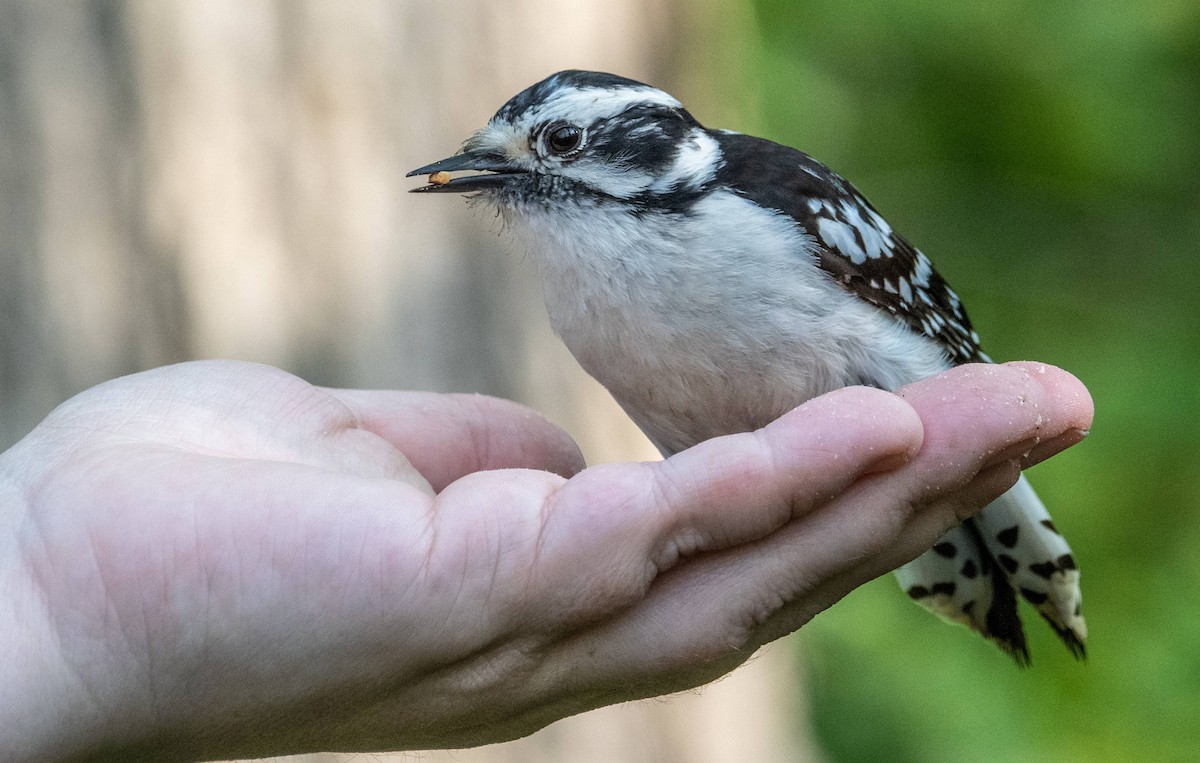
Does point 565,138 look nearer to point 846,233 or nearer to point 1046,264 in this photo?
point 846,233

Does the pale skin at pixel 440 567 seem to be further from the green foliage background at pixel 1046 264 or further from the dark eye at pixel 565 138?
the green foliage background at pixel 1046 264

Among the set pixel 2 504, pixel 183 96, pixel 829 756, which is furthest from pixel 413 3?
pixel 829 756

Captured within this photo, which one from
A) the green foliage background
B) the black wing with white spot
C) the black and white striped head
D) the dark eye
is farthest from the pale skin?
the green foliage background

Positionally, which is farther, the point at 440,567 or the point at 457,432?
the point at 457,432

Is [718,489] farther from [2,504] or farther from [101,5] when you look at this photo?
[101,5]

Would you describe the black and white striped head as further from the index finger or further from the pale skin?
the pale skin

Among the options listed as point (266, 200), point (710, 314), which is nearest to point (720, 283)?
point (710, 314)

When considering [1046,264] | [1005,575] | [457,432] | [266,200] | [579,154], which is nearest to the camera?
[579,154]
